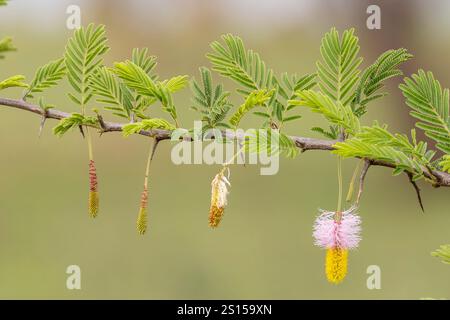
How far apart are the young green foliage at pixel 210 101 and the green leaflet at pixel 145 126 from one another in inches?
1.1

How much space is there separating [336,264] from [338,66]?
0.13m

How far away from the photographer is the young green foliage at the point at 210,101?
1.44 ft

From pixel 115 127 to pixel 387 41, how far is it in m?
3.52

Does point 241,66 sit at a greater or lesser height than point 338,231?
greater

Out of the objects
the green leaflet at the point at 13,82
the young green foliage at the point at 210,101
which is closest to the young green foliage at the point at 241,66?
the young green foliage at the point at 210,101

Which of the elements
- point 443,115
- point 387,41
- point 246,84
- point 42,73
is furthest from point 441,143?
point 387,41

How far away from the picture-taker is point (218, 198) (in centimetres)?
41

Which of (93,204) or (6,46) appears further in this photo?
(93,204)

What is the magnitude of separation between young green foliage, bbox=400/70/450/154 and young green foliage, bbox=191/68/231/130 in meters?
0.12

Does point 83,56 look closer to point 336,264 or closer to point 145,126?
point 145,126

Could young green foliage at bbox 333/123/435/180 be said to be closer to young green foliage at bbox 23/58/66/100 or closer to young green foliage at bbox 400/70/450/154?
young green foliage at bbox 400/70/450/154

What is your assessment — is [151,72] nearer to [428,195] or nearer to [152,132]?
[152,132]

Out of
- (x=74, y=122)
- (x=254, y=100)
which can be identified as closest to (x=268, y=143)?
(x=254, y=100)

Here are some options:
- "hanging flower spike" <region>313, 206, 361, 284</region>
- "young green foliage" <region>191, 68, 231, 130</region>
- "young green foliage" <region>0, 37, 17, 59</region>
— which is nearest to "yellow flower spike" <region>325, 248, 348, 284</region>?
"hanging flower spike" <region>313, 206, 361, 284</region>
